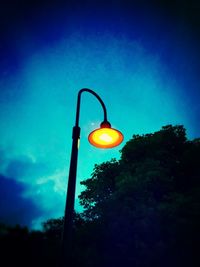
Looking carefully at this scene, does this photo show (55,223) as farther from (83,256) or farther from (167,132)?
(167,132)

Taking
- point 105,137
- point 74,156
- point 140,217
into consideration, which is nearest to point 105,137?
point 105,137

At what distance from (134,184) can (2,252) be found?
954 cm

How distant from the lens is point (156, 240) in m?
12.0

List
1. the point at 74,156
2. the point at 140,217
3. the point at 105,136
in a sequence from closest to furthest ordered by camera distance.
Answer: the point at 74,156 → the point at 105,136 → the point at 140,217

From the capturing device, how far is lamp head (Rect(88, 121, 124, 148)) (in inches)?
203

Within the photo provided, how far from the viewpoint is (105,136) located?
5367mm

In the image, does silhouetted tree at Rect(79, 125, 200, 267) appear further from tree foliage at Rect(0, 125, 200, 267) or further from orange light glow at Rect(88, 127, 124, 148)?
orange light glow at Rect(88, 127, 124, 148)

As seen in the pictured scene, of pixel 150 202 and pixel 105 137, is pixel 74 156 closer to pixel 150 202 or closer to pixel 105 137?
pixel 105 137

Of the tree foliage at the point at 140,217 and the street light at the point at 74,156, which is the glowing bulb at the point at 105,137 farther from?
the tree foliage at the point at 140,217

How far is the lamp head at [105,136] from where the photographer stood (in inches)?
203

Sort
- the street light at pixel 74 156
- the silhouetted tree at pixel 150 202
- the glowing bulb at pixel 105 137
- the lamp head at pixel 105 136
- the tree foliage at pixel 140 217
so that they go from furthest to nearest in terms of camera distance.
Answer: the silhouetted tree at pixel 150 202 < the tree foliage at pixel 140 217 < the glowing bulb at pixel 105 137 < the lamp head at pixel 105 136 < the street light at pixel 74 156

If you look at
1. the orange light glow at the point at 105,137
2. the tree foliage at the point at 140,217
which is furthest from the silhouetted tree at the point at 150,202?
the orange light glow at the point at 105,137

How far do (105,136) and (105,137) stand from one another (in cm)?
3

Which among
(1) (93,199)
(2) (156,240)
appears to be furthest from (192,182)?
(1) (93,199)
